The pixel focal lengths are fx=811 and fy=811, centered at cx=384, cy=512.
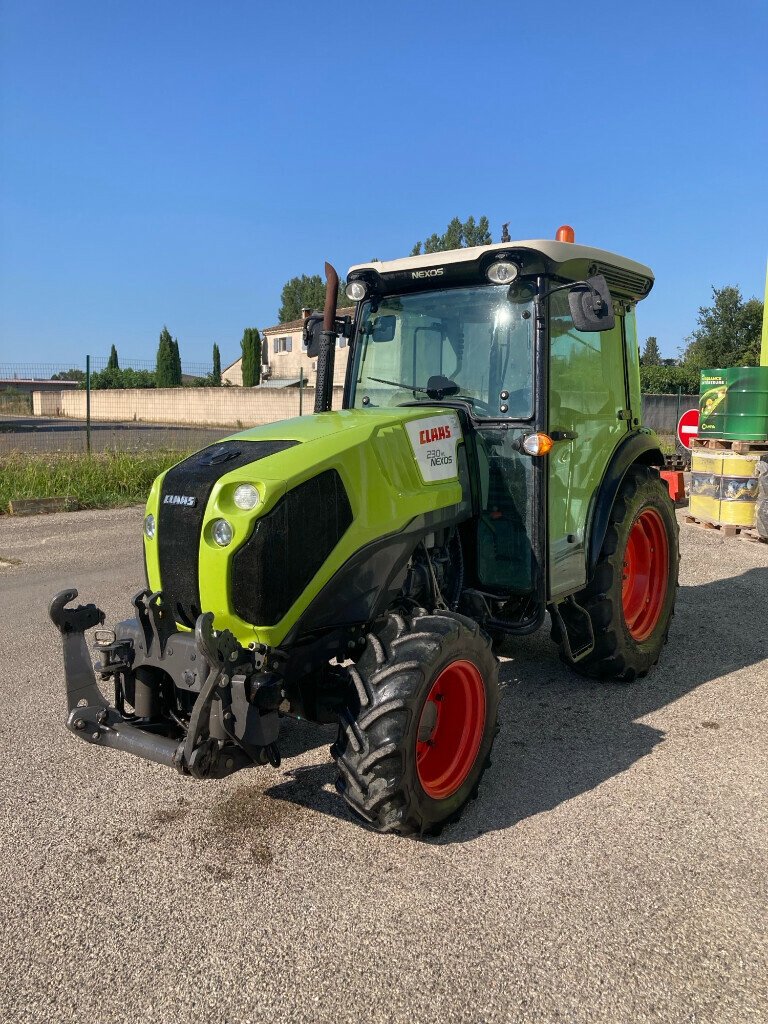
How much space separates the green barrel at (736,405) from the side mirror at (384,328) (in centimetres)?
667

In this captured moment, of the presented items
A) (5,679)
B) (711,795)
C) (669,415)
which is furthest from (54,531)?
(669,415)

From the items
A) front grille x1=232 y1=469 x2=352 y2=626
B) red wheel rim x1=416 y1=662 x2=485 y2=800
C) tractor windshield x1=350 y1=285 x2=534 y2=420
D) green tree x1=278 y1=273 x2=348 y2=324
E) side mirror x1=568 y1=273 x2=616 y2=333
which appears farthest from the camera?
green tree x1=278 y1=273 x2=348 y2=324

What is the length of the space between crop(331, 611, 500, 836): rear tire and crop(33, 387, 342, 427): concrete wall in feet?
64.0

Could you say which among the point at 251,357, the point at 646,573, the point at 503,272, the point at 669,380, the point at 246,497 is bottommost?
the point at 646,573

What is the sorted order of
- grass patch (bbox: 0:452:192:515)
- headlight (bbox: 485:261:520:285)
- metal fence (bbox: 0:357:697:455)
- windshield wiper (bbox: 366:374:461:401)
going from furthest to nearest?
metal fence (bbox: 0:357:697:455), grass patch (bbox: 0:452:192:515), windshield wiper (bbox: 366:374:461:401), headlight (bbox: 485:261:520:285)

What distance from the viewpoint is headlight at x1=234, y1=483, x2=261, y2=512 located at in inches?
110

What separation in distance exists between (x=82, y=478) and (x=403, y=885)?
9408 millimetres

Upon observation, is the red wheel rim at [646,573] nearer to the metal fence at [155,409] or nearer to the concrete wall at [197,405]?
the metal fence at [155,409]

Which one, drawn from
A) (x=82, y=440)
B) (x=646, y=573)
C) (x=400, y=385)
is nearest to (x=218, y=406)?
(x=82, y=440)

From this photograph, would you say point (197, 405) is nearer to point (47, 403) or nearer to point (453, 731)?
point (47, 403)

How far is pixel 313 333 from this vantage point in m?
4.20

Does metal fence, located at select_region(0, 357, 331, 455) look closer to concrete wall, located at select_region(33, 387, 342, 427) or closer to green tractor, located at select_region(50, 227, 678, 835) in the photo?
concrete wall, located at select_region(33, 387, 342, 427)

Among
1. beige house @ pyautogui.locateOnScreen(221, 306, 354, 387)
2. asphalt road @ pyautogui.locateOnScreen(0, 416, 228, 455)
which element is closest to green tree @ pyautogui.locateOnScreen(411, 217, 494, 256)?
beige house @ pyautogui.locateOnScreen(221, 306, 354, 387)

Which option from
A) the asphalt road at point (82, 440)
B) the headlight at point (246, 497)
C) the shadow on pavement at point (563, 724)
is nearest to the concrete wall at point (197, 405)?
the asphalt road at point (82, 440)
